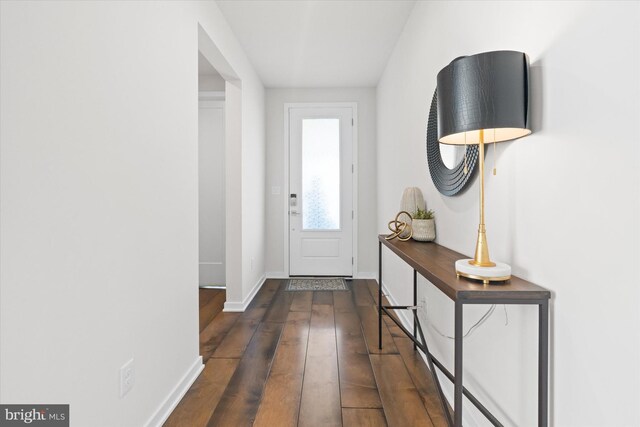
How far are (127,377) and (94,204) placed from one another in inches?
28.5

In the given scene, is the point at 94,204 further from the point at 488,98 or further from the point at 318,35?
the point at 318,35

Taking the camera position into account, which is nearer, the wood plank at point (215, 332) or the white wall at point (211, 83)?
the wood plank at point (215, 332)

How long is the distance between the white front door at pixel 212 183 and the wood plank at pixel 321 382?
1.88 metres

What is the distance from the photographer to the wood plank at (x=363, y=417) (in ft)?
5.13

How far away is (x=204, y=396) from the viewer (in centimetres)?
180

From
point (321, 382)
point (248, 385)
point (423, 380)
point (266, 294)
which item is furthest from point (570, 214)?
point (266, 294)

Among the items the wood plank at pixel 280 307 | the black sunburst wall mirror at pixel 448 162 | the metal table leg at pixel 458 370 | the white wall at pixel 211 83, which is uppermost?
the white wall at pixel 211 83

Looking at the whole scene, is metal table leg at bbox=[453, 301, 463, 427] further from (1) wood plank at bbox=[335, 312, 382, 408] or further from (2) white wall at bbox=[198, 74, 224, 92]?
(2) white wall at bbox=[198, 74, 224, 92]

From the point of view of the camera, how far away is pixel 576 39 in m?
0.89

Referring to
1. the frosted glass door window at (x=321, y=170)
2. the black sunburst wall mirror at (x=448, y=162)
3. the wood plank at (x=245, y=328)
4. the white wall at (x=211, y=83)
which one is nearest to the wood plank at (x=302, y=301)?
the wood plank at (x=245, y=328)

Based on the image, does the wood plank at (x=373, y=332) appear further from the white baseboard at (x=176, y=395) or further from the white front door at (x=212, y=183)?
the white front door at (x=212, y=183)

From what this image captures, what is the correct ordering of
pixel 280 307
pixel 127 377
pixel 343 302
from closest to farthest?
pixel 127 377 < pixel 280 307 < pixel 343 302

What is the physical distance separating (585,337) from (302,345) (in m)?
1.86

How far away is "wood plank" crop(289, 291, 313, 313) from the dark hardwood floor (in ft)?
0.25
